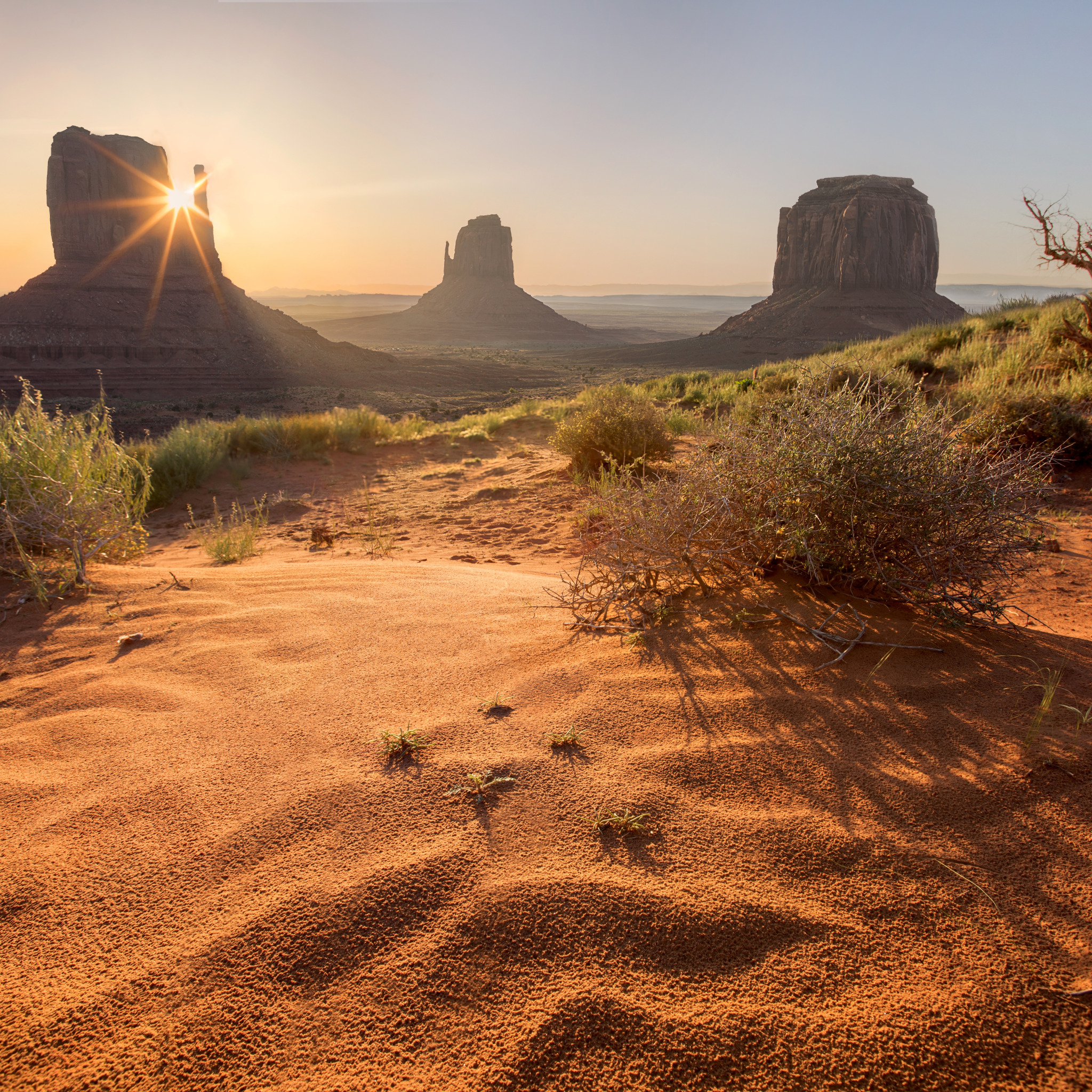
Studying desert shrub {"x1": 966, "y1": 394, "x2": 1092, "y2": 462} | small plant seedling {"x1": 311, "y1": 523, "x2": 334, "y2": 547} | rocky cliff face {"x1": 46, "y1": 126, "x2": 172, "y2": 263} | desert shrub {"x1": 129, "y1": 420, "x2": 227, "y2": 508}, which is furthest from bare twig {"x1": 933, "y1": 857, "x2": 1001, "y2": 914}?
rocky cliff face {"x1": 46, "y1": 126, "x2": 172, "y2": 263}

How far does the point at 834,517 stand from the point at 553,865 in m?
1.89

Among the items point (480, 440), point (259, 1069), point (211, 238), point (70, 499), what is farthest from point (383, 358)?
point (259, 1069)

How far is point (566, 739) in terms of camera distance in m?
2.04

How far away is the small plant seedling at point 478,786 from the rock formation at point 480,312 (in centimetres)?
9384

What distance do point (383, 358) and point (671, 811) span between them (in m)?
55.2

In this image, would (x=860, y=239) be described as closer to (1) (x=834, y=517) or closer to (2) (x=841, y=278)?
(2) (x=841, y=278)

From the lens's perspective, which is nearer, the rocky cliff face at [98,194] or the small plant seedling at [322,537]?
the small plant seedling at [322,537]

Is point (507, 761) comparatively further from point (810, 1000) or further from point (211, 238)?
point (211, 238)

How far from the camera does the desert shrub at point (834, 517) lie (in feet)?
8.35

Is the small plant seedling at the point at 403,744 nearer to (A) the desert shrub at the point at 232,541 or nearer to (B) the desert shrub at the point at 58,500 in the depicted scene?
(B) the desert shrub at the point at 58,500

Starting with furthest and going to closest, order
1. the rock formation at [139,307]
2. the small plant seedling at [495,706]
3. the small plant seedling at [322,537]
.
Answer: the rock formation at [139,307]
the small plant seedling at [322,537]
the small plant seedling at [495,706]

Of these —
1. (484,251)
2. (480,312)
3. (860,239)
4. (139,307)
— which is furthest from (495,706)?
(484,251)

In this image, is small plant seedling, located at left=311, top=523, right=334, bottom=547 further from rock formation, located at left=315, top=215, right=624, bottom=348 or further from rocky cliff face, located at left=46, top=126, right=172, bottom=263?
rock formation, located at left=315, top=215, right=624, bottom=348

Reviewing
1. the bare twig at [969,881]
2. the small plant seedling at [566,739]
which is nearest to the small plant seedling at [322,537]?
the small plant seedling at [566,739]
